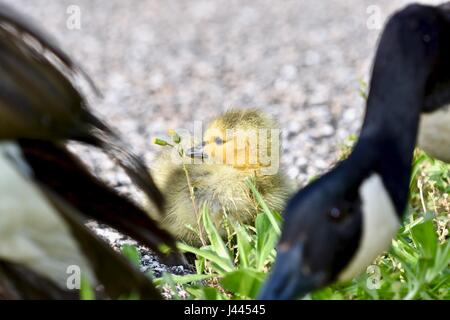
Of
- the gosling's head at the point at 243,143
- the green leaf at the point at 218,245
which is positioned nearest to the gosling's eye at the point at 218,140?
the gosling's head at the point at 243,143

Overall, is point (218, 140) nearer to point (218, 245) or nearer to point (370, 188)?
point (218, 245)

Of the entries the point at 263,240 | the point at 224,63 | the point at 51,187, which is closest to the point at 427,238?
the point at 263,240

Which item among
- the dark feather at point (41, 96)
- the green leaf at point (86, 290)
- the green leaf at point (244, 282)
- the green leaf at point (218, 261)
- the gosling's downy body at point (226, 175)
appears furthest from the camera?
the gosling's downy body at point (226, 175)

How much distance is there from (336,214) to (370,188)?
159mm

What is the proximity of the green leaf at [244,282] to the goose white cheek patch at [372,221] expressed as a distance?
44 centimetres

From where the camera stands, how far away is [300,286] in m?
2.62

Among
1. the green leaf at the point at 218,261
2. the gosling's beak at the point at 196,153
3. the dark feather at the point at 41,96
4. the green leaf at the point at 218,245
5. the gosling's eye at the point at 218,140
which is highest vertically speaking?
the gosling's eye at the point at 218,140

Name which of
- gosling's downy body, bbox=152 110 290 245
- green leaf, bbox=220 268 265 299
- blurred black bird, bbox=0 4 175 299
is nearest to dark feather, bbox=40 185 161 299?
blurred black bird, bbox=0 4 175 299

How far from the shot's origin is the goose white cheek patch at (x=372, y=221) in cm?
269

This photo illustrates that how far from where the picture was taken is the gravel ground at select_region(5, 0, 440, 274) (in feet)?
19.2

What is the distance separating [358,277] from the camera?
3299 millimetres

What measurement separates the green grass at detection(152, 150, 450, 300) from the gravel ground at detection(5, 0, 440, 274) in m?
0.87

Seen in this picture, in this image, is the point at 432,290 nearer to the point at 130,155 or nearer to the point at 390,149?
the point at 390,149

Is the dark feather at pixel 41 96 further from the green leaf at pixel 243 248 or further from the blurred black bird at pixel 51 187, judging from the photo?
the green leaf at pixel 243 248
